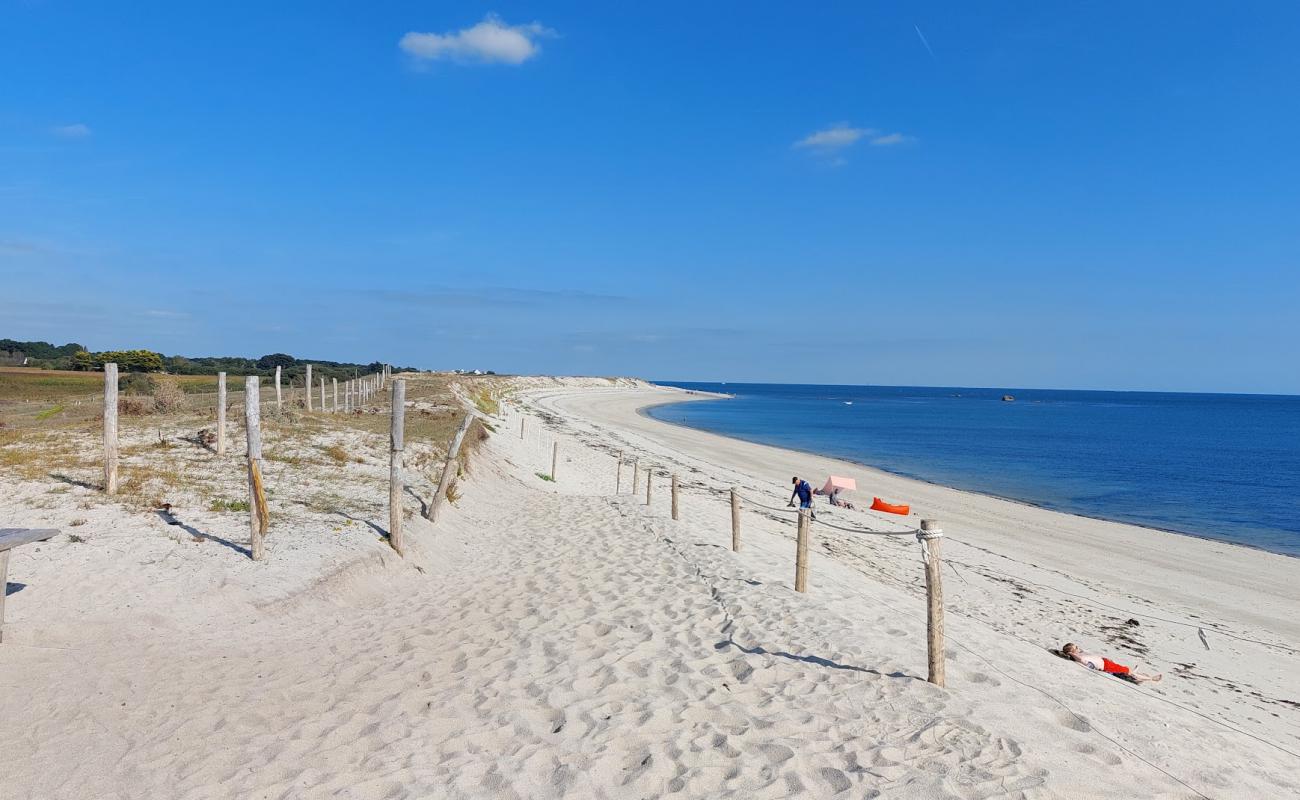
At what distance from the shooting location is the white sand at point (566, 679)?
4852 mm

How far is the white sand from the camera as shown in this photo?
485 cm

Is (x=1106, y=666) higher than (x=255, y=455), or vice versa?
(x=255, y=455)

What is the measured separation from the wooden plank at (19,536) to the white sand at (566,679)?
83 centimetres

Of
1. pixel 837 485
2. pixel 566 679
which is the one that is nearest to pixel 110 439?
pixel 566 679

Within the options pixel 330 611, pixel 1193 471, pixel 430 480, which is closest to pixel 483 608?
pixel 330 611

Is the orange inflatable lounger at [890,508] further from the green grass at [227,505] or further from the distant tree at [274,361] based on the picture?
the distant tree at [274,361]

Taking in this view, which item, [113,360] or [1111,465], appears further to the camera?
[113,360]

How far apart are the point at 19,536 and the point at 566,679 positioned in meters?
4.94

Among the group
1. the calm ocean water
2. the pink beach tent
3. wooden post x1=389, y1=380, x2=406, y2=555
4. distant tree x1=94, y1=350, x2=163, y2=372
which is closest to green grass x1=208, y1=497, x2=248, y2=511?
wooden post x1=389, y1=380, x2=406, y2=555

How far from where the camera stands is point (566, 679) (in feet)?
21.1

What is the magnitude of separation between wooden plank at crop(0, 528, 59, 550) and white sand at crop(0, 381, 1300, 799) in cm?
83

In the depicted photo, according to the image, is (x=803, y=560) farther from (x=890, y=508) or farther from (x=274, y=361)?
(x=274, y=361)

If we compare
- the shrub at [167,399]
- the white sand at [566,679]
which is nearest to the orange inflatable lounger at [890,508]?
the white sand at [566,679]

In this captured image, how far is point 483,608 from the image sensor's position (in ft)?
28.1
